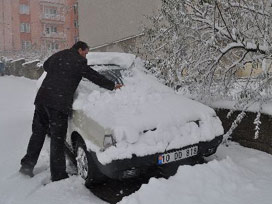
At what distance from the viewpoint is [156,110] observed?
12.1 ft

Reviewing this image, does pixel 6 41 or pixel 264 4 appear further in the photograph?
pixel 6 41

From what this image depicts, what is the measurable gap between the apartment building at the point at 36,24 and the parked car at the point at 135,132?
45603 mm

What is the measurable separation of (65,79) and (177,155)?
1691 mm

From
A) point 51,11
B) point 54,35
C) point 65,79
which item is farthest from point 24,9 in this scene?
point 65,79

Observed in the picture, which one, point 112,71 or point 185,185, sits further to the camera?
point 112,71

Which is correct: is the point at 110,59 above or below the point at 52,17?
below

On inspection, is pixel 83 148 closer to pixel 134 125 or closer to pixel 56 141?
pixel 56 141

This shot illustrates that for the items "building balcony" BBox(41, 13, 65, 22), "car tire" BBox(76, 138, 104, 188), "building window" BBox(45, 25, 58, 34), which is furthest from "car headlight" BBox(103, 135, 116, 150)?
"building window" BBox(45, 25, 58, 34)

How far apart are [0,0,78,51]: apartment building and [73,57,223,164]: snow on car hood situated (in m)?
45.5

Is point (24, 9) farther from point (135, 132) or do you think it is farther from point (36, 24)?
point (135, 132)

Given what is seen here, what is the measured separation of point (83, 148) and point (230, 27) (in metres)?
2.71

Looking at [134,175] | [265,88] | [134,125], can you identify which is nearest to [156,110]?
[134,125]

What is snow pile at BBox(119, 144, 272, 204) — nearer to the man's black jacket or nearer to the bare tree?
the bare tree

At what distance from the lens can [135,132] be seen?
3.25 metres
